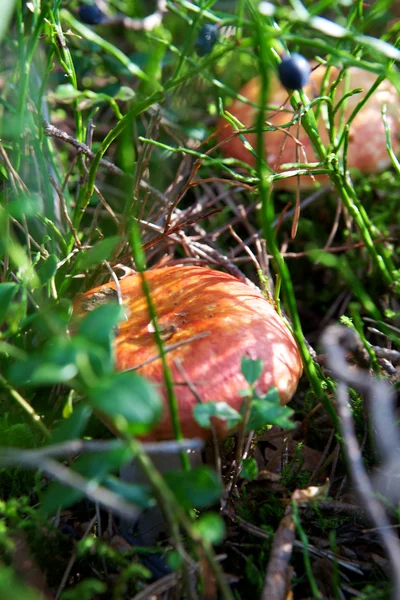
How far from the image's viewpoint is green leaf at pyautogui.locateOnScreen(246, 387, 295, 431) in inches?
31.6

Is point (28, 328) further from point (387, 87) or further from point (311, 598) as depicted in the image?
point (387, 87)

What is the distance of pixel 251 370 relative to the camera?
2.72ft

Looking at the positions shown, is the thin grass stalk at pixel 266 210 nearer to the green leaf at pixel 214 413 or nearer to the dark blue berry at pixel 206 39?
the green leaf at pixel 214 413

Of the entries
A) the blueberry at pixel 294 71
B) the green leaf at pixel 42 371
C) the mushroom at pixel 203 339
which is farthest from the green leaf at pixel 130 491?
the blueberry at pixel 294 71

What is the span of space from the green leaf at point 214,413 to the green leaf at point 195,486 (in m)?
0.16

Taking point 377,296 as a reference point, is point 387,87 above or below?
above

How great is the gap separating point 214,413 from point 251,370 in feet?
0.27

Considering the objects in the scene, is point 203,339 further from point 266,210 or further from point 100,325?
point 100,325

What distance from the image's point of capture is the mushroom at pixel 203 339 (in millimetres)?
903

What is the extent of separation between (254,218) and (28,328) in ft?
2.95

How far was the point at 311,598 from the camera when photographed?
0.89 meters

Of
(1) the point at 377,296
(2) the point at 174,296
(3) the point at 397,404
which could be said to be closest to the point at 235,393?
(2) the point at 174,296

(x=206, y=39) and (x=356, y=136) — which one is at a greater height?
(x=206, y=39)

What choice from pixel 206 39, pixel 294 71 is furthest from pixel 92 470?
pixel 206 39
